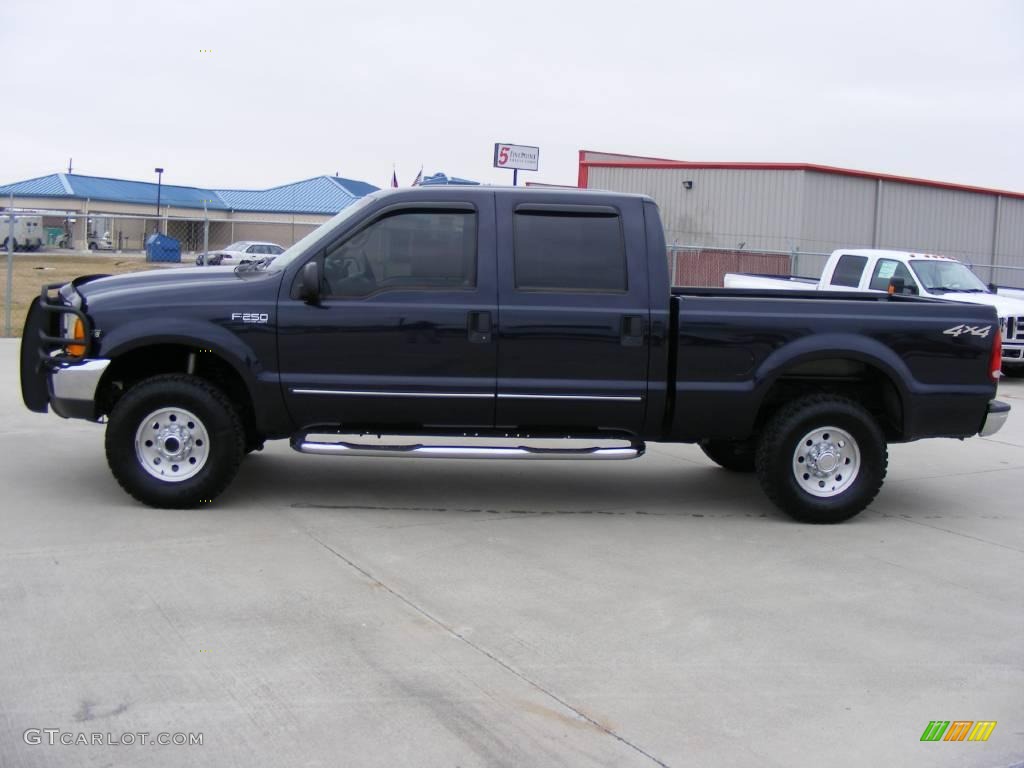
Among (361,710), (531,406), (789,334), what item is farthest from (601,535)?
(361,710)

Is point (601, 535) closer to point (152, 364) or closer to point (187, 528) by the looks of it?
point (187, 528)

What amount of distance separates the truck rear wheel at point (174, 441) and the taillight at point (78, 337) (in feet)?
1.26

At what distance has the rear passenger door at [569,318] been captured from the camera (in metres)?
7.31

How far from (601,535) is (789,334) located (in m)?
1.81

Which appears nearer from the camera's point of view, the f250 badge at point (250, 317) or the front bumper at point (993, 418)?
the f250 badge at point (250, 317)

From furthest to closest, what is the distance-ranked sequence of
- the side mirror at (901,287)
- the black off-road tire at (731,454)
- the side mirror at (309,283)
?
the side mirror at (901,287) → the black off-road tire at (731,454) → the side mirror at (309,283)

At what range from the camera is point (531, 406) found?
7.36m

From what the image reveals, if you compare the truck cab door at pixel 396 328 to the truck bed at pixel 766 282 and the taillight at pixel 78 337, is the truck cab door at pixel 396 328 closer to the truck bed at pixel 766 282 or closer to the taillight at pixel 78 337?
the taillight at pixel 78 337

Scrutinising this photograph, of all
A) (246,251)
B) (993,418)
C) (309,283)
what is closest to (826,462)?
(993,418)

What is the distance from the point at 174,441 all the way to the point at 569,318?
2.63 metres

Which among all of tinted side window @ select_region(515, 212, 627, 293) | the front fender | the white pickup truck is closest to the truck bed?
the white pickup truck

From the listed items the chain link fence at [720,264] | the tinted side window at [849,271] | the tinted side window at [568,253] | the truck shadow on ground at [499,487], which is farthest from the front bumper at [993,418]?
the chain link fence at [720,264]

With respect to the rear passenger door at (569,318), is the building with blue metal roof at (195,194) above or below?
above
